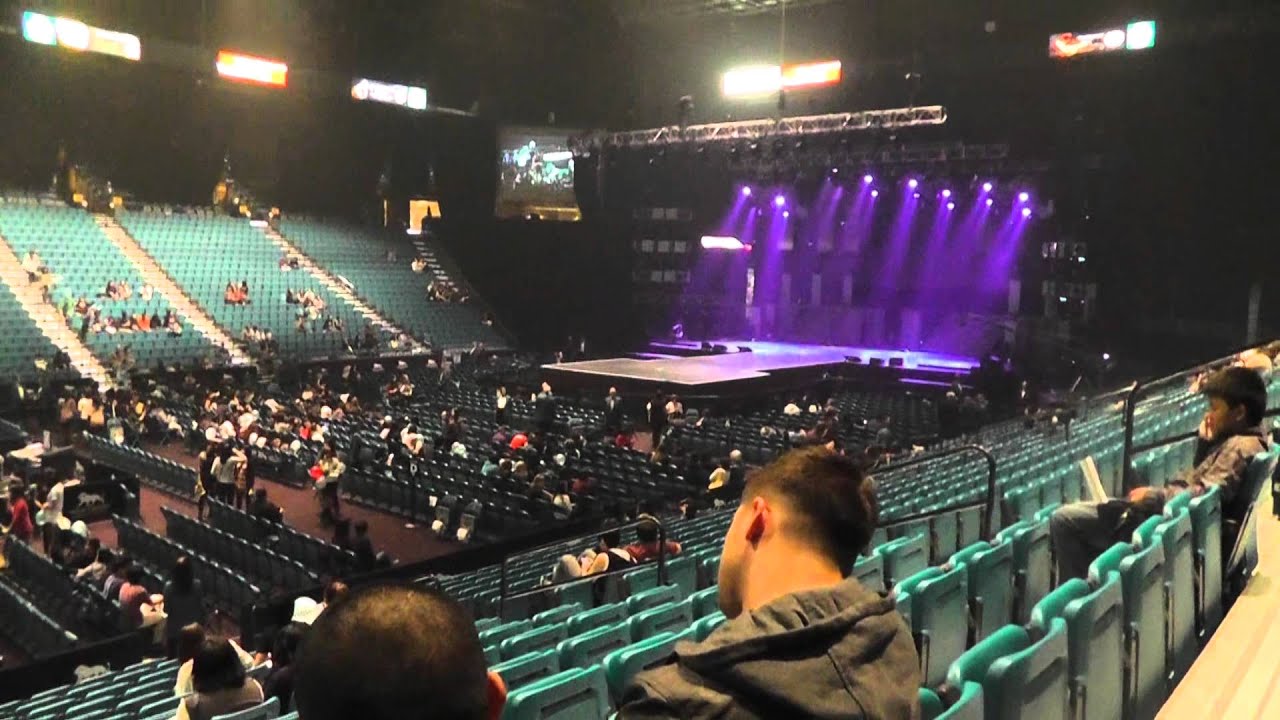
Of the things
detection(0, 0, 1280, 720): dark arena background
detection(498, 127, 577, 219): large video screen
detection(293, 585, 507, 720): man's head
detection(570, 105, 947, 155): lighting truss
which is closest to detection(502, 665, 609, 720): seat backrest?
detection(0, 0, 1280, 720): dark arena background

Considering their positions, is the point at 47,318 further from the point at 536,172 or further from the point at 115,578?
the point at 115,578

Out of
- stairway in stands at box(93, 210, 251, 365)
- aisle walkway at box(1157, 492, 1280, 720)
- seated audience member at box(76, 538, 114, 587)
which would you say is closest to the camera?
aisle walkway at box(1157, 492, 1280, 720)

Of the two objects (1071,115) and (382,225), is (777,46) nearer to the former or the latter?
(1071,115)

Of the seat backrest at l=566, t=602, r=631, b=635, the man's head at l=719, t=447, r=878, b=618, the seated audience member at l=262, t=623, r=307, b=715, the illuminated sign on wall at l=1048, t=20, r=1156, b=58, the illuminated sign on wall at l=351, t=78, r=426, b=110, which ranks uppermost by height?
the illuminated sign on wall at l=351, t=78, r=426, b=110

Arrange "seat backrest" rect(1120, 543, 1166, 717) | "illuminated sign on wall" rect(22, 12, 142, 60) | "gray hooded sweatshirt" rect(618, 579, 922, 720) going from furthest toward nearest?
"illuminated sign on wall" rect(22, 12, 142, 60) → "seat backrest" rect(1120, 543, 1166, 717) → "gray hooded sweatshirt" rect(618, 579, 922, 720)

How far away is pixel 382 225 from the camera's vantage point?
35.7m

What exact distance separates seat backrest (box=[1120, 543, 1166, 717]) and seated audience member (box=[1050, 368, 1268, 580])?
0.71 metres

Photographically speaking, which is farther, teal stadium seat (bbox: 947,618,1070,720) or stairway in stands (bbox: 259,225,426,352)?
stairway in stands (bbox: 259,225,426,352)

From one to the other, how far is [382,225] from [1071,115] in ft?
77.8

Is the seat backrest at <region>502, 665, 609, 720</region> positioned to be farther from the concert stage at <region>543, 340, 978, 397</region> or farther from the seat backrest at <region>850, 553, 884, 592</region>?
the concert stage at <region>543, 340, 978, 397</region>

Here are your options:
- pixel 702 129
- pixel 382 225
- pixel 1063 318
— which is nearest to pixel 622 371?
pixel 702 129

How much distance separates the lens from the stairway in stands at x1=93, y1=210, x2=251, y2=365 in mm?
25859

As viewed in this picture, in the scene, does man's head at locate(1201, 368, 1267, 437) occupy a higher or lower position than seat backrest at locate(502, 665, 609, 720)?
higher

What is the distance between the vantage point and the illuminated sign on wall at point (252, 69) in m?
29.7
